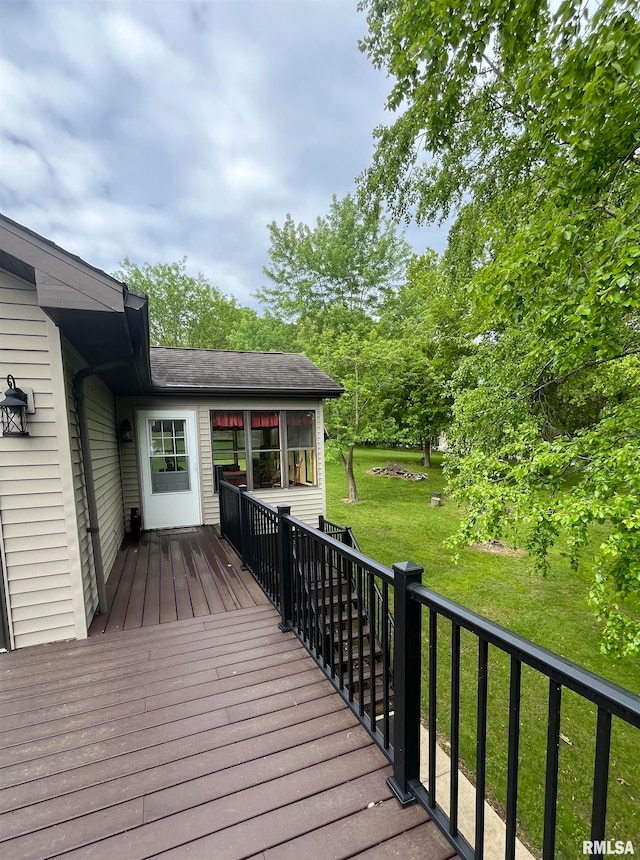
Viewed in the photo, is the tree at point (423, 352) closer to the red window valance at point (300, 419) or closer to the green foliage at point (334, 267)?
the green foliage at point (334, 267)

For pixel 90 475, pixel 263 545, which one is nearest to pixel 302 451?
pixel 263 545

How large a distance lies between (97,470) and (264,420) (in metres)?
3.25

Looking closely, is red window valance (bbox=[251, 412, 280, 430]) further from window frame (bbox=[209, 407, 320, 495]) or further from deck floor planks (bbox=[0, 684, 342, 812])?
deck floor planks (bbox=[0, 684, 342, 812])

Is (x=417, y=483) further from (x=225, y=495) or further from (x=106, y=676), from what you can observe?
(x=106, y=676)

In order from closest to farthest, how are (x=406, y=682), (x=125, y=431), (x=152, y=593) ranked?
1. (x=406, y=682)
2. (x=152, y=593)
3. (x=125, y=431)

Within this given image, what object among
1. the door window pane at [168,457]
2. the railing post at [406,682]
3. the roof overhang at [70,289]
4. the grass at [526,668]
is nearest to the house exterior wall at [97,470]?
the roof overhang at [70,289]

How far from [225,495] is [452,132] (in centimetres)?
539

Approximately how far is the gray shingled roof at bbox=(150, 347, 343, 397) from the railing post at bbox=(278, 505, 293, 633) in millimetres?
3873

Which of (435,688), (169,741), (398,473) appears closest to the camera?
(435,688)

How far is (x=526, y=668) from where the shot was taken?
4160 millimetres

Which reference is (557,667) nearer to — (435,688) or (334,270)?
(435,688)

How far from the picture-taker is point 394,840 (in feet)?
4.51

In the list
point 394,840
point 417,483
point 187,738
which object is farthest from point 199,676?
point 417,483

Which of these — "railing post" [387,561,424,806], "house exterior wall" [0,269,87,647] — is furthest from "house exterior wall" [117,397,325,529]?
"railing post" [387,561,424,806]
